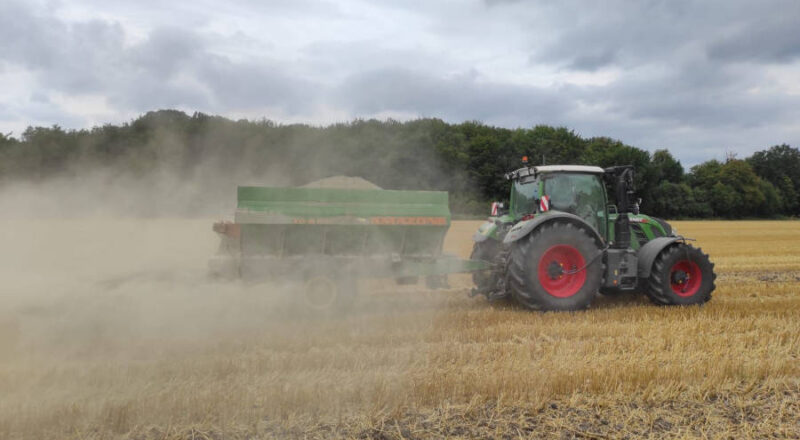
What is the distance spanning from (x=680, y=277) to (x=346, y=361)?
16.3 ft

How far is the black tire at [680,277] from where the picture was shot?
7.28 m

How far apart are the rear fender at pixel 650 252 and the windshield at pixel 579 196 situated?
23.0 inches

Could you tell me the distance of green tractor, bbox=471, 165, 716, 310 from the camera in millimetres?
7023

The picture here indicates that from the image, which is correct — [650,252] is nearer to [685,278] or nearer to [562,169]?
[685,278]

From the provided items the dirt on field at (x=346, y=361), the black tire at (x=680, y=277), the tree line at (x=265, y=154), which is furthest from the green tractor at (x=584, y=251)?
the tree line at (x=265, y=154)

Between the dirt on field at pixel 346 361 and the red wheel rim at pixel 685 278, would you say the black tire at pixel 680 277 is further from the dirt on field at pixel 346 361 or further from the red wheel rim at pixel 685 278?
the dirt on field at pixel 346 361

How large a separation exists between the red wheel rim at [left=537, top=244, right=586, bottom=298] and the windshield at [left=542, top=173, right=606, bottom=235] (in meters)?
0.66

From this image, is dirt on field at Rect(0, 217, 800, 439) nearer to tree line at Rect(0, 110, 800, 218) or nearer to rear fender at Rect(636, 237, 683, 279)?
rear fender at Rect(636, 237, 683, 279)

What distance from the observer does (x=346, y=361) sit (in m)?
4.82

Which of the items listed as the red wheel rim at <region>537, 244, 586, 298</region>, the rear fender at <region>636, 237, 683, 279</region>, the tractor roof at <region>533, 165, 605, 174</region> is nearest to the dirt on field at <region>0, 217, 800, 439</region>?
the red wheel rim at <region>537, 244, 586, 298</region>

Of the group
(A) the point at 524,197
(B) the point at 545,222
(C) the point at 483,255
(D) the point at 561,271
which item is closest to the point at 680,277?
(D) the point at 561,271

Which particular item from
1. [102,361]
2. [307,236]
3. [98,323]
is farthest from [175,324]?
[307,236]

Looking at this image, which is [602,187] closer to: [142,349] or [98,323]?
[142,349]

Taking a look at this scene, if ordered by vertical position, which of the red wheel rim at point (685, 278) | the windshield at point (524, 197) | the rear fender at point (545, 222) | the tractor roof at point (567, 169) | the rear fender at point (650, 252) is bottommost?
the red wheel rim at point (685, 278)
